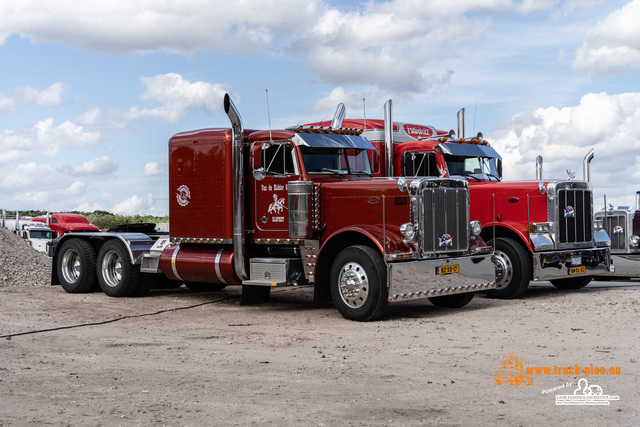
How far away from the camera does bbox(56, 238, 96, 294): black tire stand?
55.7ft

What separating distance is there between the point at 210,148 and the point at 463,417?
8.94 m

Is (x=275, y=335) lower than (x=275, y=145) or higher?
lower

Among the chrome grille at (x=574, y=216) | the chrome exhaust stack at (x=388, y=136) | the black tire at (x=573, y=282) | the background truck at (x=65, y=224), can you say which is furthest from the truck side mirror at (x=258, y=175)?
the background truck at (x=65, y=224)

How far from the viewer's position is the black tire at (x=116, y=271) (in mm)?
16141

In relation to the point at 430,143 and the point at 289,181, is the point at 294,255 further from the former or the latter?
the point at 430,143

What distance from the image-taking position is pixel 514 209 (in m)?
15.1

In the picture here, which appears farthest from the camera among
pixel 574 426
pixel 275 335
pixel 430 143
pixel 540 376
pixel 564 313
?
pixel 430 143

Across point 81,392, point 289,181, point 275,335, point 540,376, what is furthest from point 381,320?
point 81,392

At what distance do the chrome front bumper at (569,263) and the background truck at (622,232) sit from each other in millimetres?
2112

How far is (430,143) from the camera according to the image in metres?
16.0

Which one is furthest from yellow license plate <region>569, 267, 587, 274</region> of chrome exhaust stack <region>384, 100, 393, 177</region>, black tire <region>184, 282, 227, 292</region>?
black tire <region>184, 282, 227, 292</region>

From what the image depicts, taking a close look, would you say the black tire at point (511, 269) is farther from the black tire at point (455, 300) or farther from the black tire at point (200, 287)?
the black tire at point (200, 287)

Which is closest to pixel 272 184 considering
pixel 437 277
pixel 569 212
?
pixel 437 277

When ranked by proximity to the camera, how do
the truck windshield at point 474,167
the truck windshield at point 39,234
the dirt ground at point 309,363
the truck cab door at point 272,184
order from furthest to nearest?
the truck windshield at point 39,234
the truck windshield at point 474,167
the truck cab door at point 272,184
the dirt ground at point 309,363
